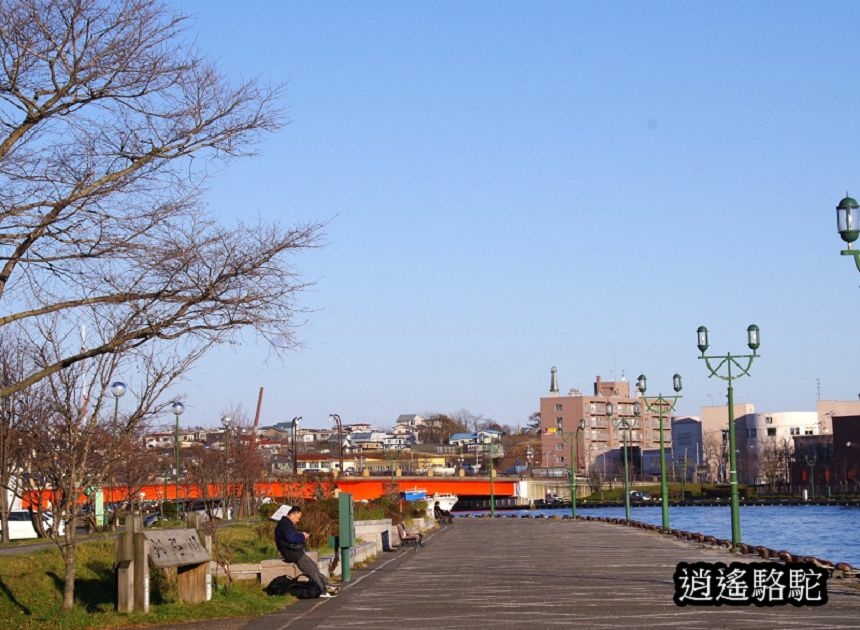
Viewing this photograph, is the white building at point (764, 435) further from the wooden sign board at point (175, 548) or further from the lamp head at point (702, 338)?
the wooden sign board at point (175, 548)

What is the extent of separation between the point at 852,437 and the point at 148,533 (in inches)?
5089

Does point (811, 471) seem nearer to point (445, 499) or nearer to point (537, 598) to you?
point (445, 499)

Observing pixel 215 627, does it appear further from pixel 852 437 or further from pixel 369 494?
pixel 852 437

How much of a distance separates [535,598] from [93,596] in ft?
25.9

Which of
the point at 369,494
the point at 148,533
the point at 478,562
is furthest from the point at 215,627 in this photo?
the point at 369,494

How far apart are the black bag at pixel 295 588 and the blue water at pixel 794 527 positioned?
30.7 metres

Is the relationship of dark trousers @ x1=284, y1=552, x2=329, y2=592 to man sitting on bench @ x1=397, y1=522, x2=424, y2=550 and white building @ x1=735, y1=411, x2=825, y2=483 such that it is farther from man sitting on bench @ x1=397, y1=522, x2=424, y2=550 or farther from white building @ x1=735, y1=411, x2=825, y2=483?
white building @ x1=735, y1=411, x2=825, y2=483

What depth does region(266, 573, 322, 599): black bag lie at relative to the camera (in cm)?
1991

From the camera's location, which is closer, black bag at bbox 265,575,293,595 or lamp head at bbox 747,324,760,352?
black bag at bbox 265,575,293,595

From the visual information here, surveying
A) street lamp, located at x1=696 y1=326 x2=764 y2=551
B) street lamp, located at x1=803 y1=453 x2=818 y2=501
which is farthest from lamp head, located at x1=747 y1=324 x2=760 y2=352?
street lamp, located at x1=803 y1=453 x2=818 y2=501

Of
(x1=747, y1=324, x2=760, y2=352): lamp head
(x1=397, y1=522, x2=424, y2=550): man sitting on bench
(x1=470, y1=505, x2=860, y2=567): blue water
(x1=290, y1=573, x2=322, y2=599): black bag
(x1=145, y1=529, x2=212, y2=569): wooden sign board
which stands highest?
(x1=747, y1=324, x2=760, y2=352): lamp head

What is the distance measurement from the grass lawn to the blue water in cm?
2930

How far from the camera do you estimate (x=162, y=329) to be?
14875 millimetres

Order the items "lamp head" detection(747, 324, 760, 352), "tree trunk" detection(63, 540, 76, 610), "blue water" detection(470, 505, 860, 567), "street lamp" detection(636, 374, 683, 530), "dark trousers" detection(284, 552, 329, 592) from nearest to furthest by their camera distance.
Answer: "tree trunk" detection(63, 540, 76, 610) → "dark trousers" detection(284, 552, 329, 592) → "lamp head" detection(747, 324, 760, 352) → "street lamp" detection(636, 374, 683, 530) → "blue water" detection(470, 505, 860, 567)
